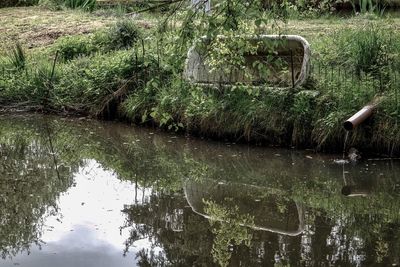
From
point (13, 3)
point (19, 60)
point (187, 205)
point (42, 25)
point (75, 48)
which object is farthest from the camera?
point (13, 3)

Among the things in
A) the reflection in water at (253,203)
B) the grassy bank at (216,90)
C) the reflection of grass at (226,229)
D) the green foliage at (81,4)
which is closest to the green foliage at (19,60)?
the grassy bank at (216,90)

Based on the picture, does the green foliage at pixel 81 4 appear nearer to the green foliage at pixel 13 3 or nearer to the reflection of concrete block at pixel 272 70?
the green foliage at pixel 13 3

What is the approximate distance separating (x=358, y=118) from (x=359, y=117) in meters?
0.02

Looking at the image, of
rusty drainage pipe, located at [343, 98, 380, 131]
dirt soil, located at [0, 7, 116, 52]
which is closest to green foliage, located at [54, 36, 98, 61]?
dirt soil, located at [0, 7, 116, 52]

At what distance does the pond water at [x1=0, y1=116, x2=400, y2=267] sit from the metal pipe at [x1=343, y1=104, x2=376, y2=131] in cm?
43

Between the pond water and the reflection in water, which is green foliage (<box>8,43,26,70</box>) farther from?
the reflection in water

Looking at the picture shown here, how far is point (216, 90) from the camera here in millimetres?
9156

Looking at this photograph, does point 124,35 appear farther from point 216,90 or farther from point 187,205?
point 187,205

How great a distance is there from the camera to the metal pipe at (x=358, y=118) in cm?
757

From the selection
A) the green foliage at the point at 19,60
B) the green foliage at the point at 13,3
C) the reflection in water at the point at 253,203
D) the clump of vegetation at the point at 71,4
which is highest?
the clump of vegetation at the point at 71,4

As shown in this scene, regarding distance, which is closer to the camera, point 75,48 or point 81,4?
point 75,48

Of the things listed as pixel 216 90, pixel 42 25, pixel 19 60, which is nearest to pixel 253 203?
A: pixel 216 90

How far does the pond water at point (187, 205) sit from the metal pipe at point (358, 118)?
0.43 metres

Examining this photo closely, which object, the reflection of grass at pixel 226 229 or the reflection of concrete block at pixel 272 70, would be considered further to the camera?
the reflection of concrete block at pixel 272 70
